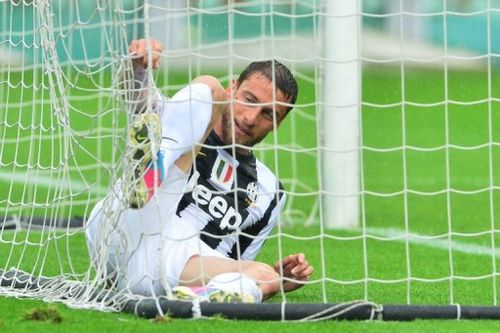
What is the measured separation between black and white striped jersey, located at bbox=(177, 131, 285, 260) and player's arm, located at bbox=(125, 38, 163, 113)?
42cm

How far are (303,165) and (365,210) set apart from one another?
307cm

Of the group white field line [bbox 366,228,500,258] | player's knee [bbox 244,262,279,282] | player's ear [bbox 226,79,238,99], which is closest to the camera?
player's knee [bbox 244,262,279,282]

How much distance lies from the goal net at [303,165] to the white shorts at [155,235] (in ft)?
0.14

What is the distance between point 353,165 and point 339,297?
10.6 ft

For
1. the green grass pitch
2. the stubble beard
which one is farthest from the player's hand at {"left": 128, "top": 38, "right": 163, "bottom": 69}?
the stubble beard

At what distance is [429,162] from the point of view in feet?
45.9

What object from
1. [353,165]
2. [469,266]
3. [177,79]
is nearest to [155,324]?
[469,266]

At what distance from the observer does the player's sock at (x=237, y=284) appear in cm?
527

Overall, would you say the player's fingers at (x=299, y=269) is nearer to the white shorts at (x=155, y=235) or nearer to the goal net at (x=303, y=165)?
the goal net at (x=303, y=165)

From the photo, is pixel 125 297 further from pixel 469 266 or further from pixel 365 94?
pixel 365 94

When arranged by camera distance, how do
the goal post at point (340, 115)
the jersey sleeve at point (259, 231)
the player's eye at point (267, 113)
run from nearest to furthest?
the player's eye at point (267, 113) → the jersey sleeve at point (259, 231) → the goal post at point (340, 115)

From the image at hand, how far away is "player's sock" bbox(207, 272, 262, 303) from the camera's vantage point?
5.27 meters

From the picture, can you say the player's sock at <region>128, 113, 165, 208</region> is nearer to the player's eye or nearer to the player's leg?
the player's leg

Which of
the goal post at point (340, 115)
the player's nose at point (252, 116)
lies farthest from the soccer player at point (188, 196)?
the goal post at point (340, 115)
